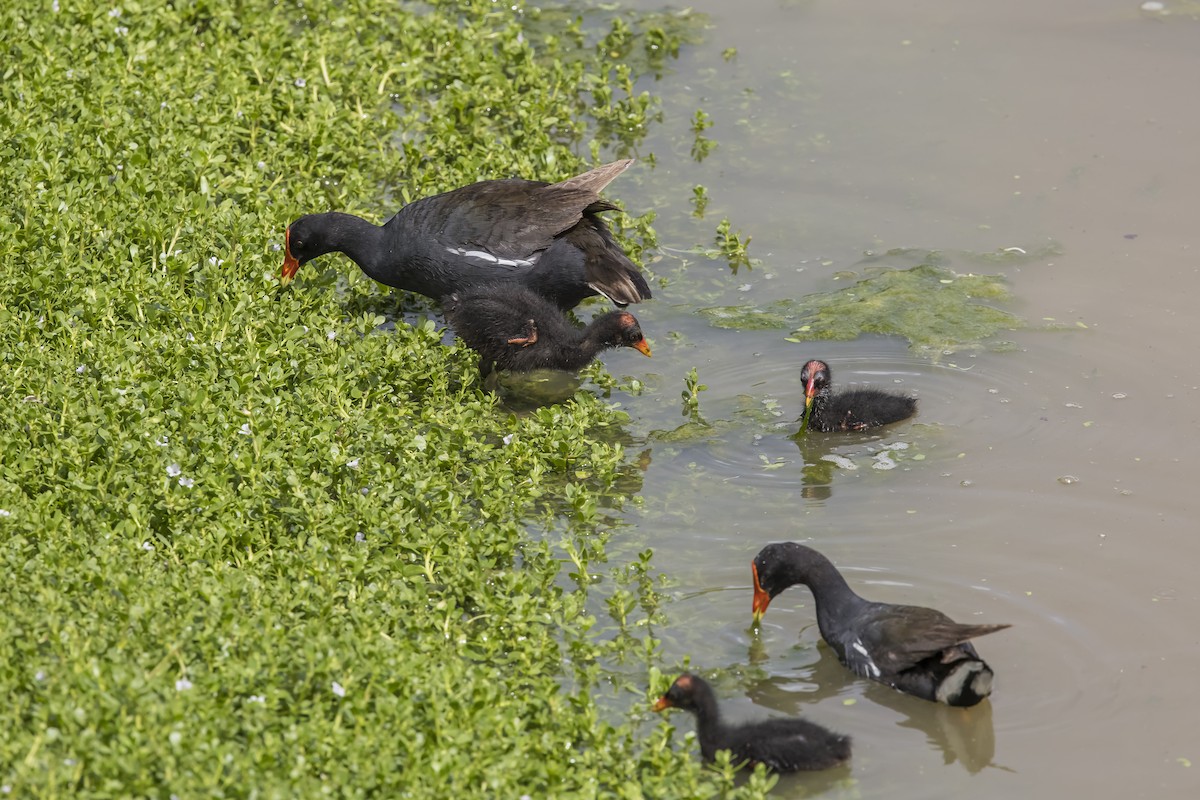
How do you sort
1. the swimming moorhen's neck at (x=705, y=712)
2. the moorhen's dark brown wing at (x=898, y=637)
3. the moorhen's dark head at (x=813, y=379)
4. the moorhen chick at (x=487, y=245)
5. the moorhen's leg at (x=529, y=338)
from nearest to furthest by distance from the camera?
the swimming moorhen's neck at (x=705, y=712), the moorhen's dark brown wing at (x=898, y=637), the moorhen's dark head at (x=813, y=379), the moorhen's leg at (x=529, y=338), the moorhen chick at (x=487, y=245)

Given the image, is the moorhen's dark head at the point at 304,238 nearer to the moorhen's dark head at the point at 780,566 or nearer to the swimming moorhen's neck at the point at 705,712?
the moorhen's dark head at the point at 780,566

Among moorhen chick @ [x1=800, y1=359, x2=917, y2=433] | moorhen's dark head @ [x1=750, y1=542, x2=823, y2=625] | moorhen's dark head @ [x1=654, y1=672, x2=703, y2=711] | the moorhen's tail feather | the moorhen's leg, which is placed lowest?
moorhen's dark head @ [x1=654, y1=672, x2=703, y2=711]

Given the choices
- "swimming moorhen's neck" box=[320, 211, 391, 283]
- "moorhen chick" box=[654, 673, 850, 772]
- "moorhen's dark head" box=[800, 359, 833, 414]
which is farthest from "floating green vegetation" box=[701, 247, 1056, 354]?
"moorhen chick" box=[654, 673, 850, 772]

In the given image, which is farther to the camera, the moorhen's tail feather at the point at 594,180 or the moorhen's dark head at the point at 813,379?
the moorhen's tail feather at the point at 594,180

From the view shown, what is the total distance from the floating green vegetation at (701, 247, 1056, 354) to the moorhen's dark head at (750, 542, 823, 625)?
8.25ft

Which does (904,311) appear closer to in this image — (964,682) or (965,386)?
(965,386)

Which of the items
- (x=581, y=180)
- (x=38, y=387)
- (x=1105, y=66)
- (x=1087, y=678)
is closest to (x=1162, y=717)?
(x=1087, y=678)

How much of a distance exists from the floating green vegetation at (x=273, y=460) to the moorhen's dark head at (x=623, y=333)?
49 cm

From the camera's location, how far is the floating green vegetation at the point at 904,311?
27.0 feet

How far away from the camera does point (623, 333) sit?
7.76 m

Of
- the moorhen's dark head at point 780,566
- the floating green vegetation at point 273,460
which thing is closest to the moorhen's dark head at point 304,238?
the floating green vegetation at point 273,460

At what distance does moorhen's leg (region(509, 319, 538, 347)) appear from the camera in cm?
771

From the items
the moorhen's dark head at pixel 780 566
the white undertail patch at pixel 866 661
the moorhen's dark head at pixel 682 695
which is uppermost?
the moorhen's dark head at pixel 780 566

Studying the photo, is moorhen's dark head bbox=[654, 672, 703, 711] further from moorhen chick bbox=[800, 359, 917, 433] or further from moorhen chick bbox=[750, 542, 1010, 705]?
moorhen chick bbox=[800, 359, 917, 433]
